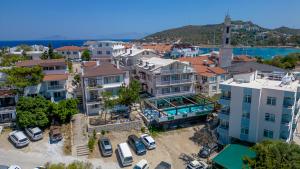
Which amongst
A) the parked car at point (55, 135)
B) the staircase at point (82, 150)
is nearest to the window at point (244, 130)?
the staircase at point (82, 150)

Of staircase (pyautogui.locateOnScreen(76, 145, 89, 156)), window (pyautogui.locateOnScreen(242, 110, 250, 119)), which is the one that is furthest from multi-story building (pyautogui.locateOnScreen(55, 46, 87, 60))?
window (pyautogui.locateOnScreen(242, 110, 250, 119))

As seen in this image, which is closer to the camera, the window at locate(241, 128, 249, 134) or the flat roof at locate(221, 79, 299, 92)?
the flat roof at locate(221, 79, 299, 92)

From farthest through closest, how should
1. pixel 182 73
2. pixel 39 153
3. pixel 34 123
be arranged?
pixel 182 73
pixel 34 123
pixel 39 153

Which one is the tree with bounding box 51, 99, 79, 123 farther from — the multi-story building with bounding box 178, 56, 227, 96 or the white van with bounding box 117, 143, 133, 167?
the multi-story building with bounding box 178, 56, 227, 96

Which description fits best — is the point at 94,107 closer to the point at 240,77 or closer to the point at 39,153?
the point at 39,153

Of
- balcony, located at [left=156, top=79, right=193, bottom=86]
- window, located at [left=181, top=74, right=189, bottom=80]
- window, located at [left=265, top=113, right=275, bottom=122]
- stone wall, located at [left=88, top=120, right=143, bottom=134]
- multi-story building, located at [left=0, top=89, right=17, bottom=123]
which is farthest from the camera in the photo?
window, located at [left=181, top=74, right=189, bottom=80]

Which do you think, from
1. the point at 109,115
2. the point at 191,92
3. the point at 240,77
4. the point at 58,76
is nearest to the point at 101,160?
the point at 109,115
